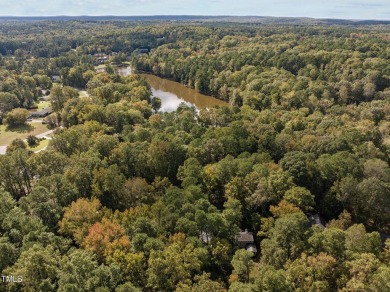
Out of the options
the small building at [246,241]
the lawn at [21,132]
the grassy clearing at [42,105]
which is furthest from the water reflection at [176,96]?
the small building at [246,241]

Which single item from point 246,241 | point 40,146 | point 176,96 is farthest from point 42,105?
point 246,241

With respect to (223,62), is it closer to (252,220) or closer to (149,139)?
(149,139)

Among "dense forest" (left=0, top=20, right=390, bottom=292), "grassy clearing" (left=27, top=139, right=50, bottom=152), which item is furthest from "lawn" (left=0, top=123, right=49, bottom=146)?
"grassy clearing" (left=27, top=139, right=50, bottom=152)

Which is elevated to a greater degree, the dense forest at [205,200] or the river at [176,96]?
the dense forest at [205,200]

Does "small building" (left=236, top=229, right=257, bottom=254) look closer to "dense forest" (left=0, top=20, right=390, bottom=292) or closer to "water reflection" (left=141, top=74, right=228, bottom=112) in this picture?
"dense forest" (left=0, top=20, right=390, bottom=292)

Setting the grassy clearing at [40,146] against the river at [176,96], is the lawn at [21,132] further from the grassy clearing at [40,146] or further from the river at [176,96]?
the river at [176,96]

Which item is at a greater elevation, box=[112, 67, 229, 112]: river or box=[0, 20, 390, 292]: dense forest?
box=[0, 20, 390, 292]: dense forest

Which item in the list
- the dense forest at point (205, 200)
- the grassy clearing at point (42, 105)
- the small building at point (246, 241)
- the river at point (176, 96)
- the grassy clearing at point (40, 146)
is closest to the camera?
the dense forest at point (205, 200)

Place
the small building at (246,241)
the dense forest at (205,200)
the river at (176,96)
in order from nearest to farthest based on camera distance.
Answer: the dense forest at (205,200)
the small building at (246,241)
the river at (176,96)
